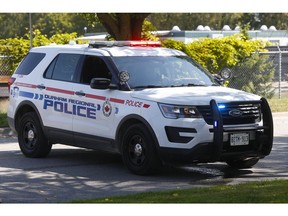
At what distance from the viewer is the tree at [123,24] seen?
1939 centimetres

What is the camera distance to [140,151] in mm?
10977

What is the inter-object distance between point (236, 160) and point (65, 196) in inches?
127

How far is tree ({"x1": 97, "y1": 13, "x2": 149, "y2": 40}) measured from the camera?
1939 centimetres

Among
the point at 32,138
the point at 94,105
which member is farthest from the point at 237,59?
the point at 94,105

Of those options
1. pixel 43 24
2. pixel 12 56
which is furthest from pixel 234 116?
pixel 43 24

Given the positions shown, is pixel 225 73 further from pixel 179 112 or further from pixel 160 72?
pixel 179 112

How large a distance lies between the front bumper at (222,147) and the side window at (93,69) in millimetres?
1831

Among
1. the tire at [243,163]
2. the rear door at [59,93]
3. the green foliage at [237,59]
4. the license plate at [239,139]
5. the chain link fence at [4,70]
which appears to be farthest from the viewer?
the green foliage at [237,59]

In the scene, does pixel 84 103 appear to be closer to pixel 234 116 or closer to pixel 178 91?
pixel 178 91

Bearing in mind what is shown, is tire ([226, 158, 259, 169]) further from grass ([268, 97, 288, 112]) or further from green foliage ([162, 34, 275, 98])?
Answer: green foliage ([162, 34, 275, 98])

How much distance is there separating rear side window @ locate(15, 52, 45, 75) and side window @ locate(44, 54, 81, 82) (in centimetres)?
42

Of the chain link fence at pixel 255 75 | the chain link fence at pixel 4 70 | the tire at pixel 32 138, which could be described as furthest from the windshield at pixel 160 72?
the chain link fence at pixel 255 75

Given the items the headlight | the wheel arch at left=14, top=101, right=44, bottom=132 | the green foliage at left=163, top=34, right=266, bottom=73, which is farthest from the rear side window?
the green foliage at left=163, top=34, right=266, bottom=73

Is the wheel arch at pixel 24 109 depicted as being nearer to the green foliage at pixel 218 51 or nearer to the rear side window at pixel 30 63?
the rear side window at pixel 30 63
